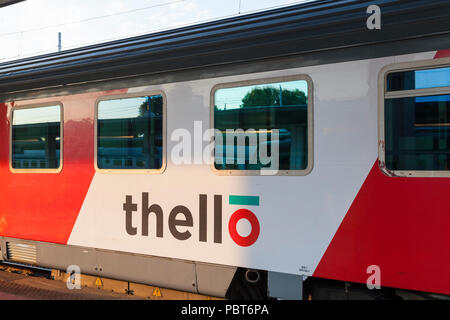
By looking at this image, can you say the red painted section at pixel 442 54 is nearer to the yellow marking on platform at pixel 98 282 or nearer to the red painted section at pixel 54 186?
the red painted section at pixel 54 186

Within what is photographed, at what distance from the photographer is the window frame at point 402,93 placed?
3.42 metres

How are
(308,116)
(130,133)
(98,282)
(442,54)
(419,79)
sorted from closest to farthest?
(442,54) < (419,79) < (308,116) < (130,133) < (98,282)

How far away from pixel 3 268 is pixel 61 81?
10.1 feet

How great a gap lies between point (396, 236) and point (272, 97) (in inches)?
63.8

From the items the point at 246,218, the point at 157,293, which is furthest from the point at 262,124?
the point at 157,293

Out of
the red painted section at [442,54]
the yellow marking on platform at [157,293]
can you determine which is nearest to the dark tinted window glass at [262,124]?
the red painted section at [442,54]

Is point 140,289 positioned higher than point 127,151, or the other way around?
point 127,151

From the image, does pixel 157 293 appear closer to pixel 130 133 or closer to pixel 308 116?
pixel 130 133

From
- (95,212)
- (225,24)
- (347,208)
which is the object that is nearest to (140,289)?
(95,212)

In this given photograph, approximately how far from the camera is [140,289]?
505 centimetres

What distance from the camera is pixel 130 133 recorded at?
16.1 ft

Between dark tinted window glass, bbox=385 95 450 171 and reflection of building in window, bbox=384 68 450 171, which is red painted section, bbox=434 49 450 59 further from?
dark tinted window glass, bbox=385 95 450 171

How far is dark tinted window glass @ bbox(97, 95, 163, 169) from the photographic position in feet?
15.6

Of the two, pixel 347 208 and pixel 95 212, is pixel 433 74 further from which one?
pixel 95 212
